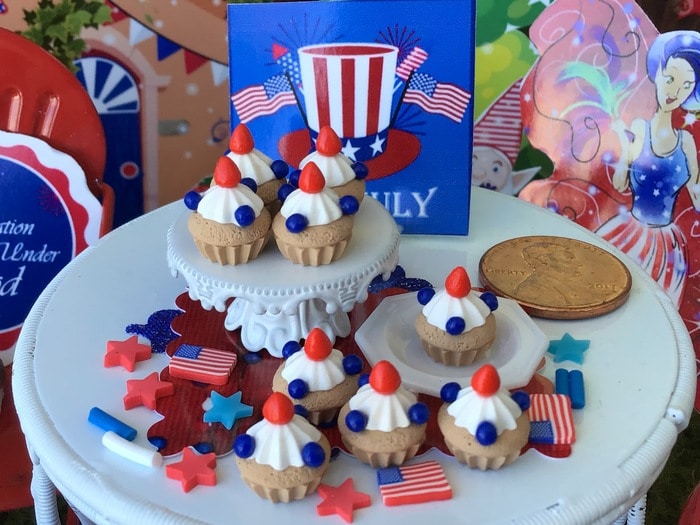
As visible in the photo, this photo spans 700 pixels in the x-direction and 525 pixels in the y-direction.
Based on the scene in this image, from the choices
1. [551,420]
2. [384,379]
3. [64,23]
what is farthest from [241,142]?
[64,23]

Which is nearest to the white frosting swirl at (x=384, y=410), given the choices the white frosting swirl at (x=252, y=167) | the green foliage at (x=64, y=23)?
the white frosting swirl at (x=252, y=167)

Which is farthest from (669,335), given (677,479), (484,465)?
(677,479)

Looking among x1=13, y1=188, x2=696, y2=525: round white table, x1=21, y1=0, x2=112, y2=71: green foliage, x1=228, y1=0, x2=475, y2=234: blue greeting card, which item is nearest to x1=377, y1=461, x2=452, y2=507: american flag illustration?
x1=13, y1=188, x2=696, y2=525: round white table

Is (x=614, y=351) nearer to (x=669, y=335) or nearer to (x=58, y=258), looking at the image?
(x=669, y=335)

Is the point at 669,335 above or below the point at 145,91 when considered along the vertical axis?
below

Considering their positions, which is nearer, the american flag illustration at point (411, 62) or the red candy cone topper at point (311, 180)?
the red candy cone topper at point (311, 180)

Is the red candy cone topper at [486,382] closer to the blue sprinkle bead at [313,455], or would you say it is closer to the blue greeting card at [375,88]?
the blue sprinkle bead at [313,455]

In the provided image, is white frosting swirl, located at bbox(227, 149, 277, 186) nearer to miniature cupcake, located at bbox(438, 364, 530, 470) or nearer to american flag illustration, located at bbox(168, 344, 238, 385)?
american flag illustration, located at bbox(168, 344, 238, 385)
